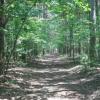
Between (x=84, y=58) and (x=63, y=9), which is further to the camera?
(x=84, y=58)

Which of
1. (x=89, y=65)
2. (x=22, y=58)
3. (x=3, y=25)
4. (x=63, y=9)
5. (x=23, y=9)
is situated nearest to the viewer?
(x=23, y=9)

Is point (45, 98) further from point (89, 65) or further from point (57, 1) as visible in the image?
point (89, 65)

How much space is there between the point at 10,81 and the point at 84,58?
7.85 m

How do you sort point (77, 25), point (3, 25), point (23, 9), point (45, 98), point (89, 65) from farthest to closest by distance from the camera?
point (77, 25), point (89, 65), point (3, 25), point (23, 9), point (45, 98)

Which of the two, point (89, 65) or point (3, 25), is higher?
point (3, 25)

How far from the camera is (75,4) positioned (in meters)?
15.2

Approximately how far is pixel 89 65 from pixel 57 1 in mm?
7228

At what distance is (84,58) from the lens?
21203 mm

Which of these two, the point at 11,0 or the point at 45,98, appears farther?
the point at 11,0

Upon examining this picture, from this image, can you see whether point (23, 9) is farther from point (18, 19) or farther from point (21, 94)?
point (21, 94)

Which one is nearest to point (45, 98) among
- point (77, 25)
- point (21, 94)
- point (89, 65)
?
point (21, 94)

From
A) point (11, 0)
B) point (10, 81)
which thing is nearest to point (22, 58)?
point (10, 81)

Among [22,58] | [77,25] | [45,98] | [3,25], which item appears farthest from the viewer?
[22,58]

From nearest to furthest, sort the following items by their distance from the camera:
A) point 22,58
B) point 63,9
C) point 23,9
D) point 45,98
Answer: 1. point 45,98
2. point 23,9
3. point 63,9
4. point 22,58
